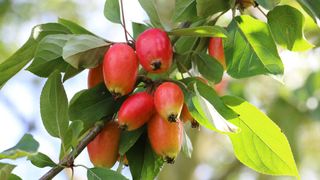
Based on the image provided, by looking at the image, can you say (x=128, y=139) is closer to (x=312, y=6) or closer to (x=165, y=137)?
(x=165, y=137)

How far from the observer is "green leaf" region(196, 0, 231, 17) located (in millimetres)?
1140

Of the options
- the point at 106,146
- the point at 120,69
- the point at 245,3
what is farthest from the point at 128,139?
the point at 245,3

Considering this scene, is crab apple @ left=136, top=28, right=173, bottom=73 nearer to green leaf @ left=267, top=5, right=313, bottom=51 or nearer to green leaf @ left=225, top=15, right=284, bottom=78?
green leaf @ left=225, top=15, right=284, bottom=78

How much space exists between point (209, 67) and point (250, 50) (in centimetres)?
9

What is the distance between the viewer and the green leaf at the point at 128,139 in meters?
1.13

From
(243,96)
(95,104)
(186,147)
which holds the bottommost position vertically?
(243,96)

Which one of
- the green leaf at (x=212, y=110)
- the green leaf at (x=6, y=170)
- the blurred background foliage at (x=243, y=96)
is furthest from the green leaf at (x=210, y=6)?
the blurred background foliage at (x=243, y=96)

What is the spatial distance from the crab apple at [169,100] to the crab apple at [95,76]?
146 millimetres

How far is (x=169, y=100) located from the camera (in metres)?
1.03

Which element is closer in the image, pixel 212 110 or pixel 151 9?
pixel 212 110

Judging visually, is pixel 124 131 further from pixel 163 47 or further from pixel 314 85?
pixel 314 85

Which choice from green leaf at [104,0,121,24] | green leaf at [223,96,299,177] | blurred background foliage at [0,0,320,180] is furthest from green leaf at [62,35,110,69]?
blurred background foliage at [0,0,320,180]

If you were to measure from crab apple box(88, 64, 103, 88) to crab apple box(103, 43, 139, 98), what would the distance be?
0.07 m

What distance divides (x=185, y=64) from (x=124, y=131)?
21 centimetres
